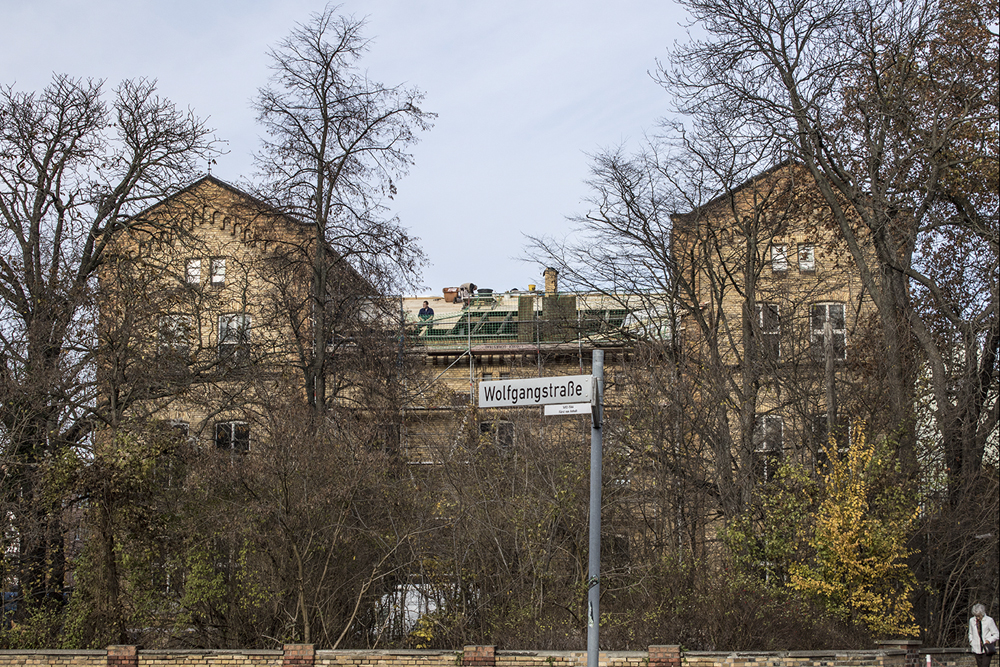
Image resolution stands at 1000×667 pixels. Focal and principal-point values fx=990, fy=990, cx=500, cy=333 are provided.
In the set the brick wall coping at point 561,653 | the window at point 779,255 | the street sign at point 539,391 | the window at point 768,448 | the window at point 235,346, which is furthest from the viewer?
the window at point 779,255

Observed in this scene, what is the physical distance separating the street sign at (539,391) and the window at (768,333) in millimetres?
17173

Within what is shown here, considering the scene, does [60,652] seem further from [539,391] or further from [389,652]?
[539,391]

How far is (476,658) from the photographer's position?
54.1 feet

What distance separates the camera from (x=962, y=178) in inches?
859

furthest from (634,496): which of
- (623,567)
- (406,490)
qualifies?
(406,490)

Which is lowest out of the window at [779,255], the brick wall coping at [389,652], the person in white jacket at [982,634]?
the brick wall coping at [389,652]

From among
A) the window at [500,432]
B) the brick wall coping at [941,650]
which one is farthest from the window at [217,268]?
the brick wall coping at [941,650]

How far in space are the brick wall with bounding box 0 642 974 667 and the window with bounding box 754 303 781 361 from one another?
9.00m

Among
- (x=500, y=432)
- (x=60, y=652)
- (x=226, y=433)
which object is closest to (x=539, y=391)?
(x=60, y=652)

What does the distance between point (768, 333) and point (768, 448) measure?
2997 millimetres

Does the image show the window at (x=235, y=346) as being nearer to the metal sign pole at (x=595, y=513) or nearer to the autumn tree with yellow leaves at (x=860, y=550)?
the autumn tree with yellow leaves at (x=860, y=550)

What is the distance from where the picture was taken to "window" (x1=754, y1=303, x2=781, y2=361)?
24.4 meters

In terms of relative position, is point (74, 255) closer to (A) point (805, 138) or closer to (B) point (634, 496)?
(B) point (634, 496)

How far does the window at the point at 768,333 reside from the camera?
24.4 metres
